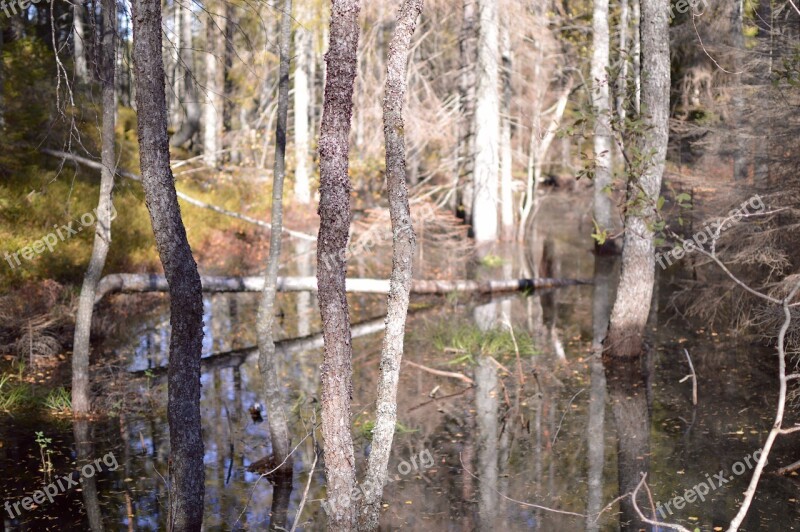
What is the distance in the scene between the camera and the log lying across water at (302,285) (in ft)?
45.2

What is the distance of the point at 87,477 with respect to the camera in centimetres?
862

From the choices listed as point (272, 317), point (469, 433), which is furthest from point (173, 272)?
point (469, 433)

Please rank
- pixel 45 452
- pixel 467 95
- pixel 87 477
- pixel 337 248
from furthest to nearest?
pixel 467 95 < pixel 45 452 < pixel 87 477 < pixel 337 248

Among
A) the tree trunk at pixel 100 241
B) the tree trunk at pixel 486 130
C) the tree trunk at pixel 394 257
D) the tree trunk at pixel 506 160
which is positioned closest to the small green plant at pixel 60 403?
the tree trunk at pixel 100 241

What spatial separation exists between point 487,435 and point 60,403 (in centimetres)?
536

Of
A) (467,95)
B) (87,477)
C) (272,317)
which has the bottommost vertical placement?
(87,477)

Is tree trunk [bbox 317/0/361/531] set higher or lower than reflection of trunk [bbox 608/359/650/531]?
higher

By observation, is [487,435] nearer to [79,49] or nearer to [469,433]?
[469,433]

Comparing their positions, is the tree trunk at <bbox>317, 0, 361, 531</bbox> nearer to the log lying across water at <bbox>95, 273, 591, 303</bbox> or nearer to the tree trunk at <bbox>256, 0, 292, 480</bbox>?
the tree trunk at <bbox>256, 0, 292, 480</bbox>

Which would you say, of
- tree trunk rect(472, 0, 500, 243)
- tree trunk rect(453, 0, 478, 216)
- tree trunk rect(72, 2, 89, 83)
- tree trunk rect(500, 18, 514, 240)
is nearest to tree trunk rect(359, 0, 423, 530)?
tree trunk rect(72, 2, 89, 83)

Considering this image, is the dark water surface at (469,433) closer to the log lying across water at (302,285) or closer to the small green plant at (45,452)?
the small green plant at (45,452)

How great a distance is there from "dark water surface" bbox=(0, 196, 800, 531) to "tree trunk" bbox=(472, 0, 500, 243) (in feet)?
27.5

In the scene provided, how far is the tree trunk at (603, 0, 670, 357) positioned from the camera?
1136cm

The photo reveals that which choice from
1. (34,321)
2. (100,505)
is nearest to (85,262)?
(34,321)
